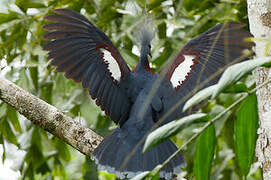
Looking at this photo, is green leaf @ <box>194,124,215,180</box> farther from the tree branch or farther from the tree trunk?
the tree branch

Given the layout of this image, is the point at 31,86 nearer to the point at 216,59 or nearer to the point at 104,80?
the point at 104,80

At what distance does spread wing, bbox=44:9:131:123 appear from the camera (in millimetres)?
2027

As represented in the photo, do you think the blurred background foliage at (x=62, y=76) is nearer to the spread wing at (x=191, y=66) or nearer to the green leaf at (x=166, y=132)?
the spread wing at (x=191, y=66)

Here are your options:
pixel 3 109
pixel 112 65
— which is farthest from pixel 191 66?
pixel 3 109

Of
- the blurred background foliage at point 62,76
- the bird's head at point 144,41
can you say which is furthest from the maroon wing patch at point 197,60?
the blurred background foliage at point 62,76

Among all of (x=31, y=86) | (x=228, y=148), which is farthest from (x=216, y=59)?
(x=31, y=86)

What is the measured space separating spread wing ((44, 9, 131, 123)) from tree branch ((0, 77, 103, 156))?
18 cm

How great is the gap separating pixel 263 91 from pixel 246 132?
0.54 meters

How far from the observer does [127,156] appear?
6.35 feet

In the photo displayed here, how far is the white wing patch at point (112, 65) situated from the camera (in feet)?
6.84

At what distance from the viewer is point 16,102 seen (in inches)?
77.0

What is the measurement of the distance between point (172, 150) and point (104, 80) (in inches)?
18.2

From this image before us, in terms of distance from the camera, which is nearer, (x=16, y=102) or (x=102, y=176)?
(x=16, y=102)

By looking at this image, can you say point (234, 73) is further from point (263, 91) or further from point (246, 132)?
point (263, 91)
